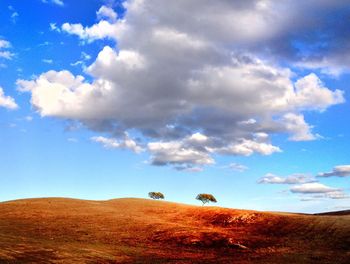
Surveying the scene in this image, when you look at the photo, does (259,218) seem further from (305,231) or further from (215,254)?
(215,254)

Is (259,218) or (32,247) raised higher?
(259,218)

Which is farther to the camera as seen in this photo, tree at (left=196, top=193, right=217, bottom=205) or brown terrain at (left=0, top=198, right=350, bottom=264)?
tree at (left=196, top=193, right=217, bottom=205)

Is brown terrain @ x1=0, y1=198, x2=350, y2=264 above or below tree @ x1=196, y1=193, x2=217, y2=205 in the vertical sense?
below

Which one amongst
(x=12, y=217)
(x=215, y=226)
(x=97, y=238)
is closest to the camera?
(x=97, y=238)

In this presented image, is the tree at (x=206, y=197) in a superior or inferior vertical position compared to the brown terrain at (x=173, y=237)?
superior

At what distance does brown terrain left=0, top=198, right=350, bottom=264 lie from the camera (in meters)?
43.1

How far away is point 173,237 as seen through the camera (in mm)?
54250

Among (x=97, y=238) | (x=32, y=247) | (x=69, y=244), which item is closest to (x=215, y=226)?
(x=97, y=238)

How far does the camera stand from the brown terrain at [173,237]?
141 ft

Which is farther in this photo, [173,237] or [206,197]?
[206,197]

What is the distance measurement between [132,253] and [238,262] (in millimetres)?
11598

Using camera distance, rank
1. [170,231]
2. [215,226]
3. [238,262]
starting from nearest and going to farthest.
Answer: [238,262], [170,231], [215,226]

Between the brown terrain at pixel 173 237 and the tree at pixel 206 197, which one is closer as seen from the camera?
the brown terrain at pixel 173 237

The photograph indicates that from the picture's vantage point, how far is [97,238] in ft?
176
